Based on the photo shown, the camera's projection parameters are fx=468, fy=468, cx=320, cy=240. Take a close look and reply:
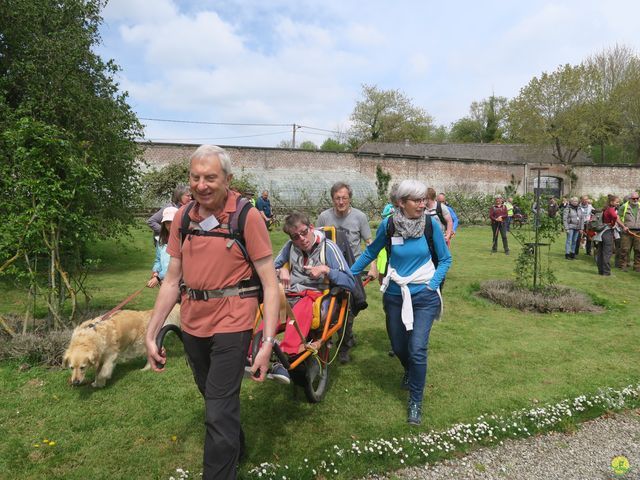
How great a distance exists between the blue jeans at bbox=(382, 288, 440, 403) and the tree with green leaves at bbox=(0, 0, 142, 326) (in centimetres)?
410

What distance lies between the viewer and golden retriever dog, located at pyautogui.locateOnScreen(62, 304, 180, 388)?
463 centimetres

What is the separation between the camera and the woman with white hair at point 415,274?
411 cm

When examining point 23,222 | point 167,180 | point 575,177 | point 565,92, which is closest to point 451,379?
point 23,222

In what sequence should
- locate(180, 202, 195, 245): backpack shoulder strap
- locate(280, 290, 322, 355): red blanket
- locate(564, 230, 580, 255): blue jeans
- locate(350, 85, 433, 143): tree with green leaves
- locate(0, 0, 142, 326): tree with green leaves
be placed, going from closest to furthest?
1. locate(180, 202, 195, 245): backpack shoulder strap
2. locate(280, 290, 322, 355): red blanket
3. locate(0, 0, 142, 326): tree with green leaves
4. locate(564, 230, 580, 255): blue jeans
5. locate(350, 85, 433, 143): tree with green leaves

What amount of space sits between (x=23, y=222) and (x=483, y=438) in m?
5.40

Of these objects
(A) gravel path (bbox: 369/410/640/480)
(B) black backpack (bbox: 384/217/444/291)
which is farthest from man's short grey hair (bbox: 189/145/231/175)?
(A) gravel path (bbox: 369/410/640/480)

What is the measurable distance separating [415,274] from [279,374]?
149cm

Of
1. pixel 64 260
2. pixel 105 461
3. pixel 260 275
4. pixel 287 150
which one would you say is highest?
pixel 287 150

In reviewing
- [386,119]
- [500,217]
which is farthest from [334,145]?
[500,217]

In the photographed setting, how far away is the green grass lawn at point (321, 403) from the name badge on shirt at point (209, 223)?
195 centimetres

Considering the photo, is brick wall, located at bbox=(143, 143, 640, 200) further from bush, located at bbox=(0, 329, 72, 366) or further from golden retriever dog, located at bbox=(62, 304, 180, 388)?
golden retriever dog, located at bbox=(62, 304, 180, 388)

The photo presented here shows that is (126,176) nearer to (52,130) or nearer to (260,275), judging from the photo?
(52,130)

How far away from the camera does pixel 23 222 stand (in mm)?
5457

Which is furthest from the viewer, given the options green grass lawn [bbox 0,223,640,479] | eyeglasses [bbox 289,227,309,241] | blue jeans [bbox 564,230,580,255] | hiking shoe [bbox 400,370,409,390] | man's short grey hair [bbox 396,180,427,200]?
blue jeans [bbox 564,230,580,255]
